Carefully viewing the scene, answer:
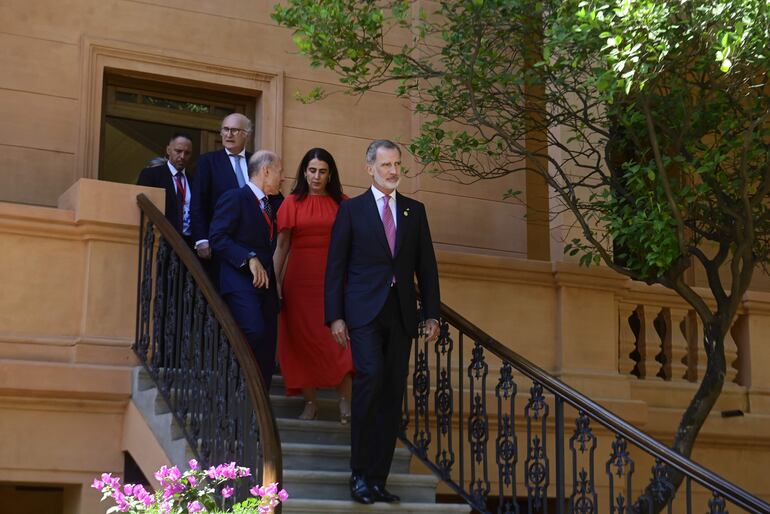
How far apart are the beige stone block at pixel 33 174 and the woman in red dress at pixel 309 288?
8.77ft

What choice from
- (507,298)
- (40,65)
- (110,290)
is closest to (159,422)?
(110,290)

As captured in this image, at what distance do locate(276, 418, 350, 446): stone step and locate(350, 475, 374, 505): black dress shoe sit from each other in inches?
28.9

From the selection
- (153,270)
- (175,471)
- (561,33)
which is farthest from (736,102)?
(175,471)

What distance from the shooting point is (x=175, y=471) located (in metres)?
5.19

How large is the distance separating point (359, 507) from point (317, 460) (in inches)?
25.3

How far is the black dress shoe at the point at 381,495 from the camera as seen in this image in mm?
7332

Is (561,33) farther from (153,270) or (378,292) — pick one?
(153,270)

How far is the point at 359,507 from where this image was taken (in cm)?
723

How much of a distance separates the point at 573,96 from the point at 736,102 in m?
2.35

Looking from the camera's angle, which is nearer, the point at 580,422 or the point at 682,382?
the point at 580,422

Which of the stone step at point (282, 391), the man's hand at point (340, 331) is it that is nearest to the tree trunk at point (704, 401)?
the stone step at point (282, 391)

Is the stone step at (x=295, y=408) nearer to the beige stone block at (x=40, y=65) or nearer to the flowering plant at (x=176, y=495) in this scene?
the flowering plant at (x=176, y=495)

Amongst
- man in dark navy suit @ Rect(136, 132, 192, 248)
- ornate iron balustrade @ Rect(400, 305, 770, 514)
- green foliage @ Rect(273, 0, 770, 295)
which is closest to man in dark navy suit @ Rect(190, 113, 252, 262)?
man in dark navy suit @ Rect(136, 132, 192, 248)

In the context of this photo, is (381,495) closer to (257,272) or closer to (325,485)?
(325,485)
